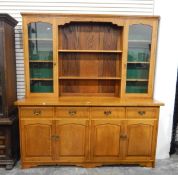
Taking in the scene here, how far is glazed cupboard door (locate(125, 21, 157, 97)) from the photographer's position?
8.68 ft

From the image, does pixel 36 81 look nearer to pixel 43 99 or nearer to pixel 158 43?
pixel 43 99

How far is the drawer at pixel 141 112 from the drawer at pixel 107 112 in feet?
0.32

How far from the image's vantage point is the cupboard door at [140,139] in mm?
2531

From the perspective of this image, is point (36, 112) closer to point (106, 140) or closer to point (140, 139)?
point (106, 140)

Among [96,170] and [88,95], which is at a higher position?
[88,95]

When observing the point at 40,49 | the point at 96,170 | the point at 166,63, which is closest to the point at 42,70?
the point at 40,49

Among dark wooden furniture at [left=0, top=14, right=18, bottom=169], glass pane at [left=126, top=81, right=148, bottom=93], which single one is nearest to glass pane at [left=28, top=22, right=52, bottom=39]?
dark wooden furniture at [left=0, top=14, right=18, bottom=169]

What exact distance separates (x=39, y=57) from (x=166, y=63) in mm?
1879

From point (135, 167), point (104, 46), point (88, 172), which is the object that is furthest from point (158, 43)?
point (88, 172)

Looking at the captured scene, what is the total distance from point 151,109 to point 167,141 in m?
0.81

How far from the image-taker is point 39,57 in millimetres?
2701

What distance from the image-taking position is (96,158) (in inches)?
102

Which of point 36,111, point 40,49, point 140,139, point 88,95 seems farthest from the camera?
point 88,95

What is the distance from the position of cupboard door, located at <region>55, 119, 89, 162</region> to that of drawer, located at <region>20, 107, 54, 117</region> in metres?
0.17
